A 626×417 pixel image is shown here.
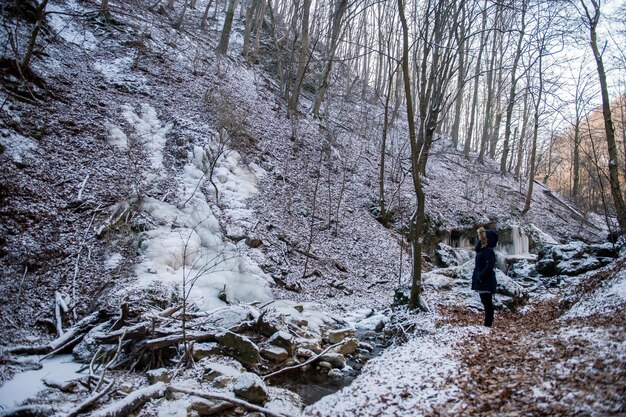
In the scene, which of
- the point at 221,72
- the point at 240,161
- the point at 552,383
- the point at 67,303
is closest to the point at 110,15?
the point at 221,72

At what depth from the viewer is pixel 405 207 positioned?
51.5 feet

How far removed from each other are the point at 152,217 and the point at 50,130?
3.37m

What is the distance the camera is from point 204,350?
18.6ft

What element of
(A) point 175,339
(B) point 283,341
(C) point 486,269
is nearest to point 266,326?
(B) point 283,341

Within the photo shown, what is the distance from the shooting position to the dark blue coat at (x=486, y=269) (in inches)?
250

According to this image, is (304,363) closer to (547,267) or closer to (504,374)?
(504,374)

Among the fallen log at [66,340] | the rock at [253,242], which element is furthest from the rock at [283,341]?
the rock at [253,242]

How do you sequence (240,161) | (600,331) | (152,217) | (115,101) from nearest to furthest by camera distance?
(600,331) → (152,217) → (115,101) → (240,161)

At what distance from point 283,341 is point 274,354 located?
321 mm

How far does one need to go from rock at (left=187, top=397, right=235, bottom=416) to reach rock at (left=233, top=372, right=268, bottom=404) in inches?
7.9

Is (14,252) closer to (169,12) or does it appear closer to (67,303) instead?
(67,303)

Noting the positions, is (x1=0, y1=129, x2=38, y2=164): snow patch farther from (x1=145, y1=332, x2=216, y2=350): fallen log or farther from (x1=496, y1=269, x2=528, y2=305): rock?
(x1=496, y1=269, x2=528, y2=305): rock

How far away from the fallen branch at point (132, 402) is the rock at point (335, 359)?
9.04 ft

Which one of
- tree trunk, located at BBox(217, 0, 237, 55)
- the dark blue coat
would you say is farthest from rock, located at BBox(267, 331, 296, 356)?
tree trunk, located at BBox(217, 0, 237, 55)
